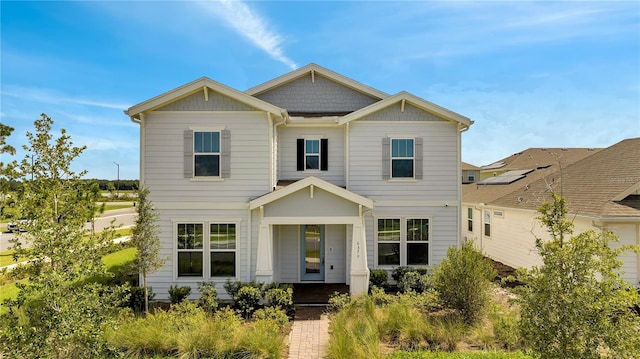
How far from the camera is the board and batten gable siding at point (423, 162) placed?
42.8ft

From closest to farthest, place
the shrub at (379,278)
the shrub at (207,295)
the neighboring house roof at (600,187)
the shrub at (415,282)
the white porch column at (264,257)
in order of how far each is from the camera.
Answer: the shrub at (207,295), the white porch column at (264,257), the neighboring house roof at (600,187), the shrub at (415,282), the shrub at (379,278)

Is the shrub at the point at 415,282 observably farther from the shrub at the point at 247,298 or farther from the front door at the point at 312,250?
the shrub at the point at 247,298

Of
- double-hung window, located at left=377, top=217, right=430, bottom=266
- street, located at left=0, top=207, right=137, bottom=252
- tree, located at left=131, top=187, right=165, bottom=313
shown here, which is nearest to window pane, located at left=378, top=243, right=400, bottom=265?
double-hung window, located at left=377, top=217, right=430, bottom=266

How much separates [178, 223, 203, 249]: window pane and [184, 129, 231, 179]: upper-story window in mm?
1772

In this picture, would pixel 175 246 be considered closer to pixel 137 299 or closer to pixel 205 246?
pixel 205 246

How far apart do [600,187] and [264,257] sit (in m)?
12.8

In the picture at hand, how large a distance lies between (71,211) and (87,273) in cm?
110

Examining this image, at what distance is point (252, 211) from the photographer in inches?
471

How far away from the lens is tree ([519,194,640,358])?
4.96m

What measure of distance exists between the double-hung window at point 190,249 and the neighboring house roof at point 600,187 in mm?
11107

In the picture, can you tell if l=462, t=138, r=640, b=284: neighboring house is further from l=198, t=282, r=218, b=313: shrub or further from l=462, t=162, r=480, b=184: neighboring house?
l=462, t=162, r=480, b=184: neighboring house

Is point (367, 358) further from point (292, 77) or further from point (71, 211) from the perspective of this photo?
point (292, 77)

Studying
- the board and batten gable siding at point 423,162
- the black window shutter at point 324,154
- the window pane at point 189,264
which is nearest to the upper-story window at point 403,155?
the board and batten gable siding at point 423,162

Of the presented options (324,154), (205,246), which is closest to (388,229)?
(324,154)
